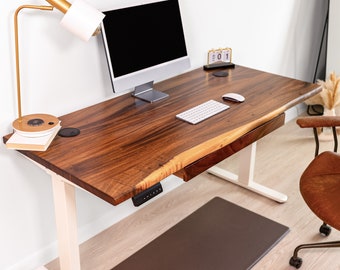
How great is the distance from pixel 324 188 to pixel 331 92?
1516 mm

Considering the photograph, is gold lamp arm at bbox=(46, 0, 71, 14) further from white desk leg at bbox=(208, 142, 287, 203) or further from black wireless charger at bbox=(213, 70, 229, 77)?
white desk leg at bbox=(208, 142, 287, 203)

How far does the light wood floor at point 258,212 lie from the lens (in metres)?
2.25

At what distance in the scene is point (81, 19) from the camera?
164 cm

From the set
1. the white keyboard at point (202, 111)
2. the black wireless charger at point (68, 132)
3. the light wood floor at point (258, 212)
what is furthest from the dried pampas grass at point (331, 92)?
the black wireless charger at point (68, 132)

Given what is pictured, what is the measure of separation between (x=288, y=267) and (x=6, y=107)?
1.45 meters

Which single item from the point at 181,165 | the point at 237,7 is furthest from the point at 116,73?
the point at 237,7

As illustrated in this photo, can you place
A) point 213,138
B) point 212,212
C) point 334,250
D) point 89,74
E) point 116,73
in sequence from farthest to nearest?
point 212,212 → point 334,250 → point 89,74 → point 116,73 → point 213,138

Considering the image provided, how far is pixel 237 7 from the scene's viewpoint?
2.83 meters

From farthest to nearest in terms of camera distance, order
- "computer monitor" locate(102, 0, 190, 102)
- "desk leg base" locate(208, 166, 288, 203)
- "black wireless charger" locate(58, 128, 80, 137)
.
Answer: "desk leg base" locate(208, 166, 288, 203), "computer monitor" locate(102, 0, 190, 102), "black wireless charger" locate(58, 128, 80, 137)

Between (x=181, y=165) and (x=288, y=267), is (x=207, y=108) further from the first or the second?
(x=288, y=267)

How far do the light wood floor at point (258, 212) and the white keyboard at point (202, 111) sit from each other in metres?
0.73

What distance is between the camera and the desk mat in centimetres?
221

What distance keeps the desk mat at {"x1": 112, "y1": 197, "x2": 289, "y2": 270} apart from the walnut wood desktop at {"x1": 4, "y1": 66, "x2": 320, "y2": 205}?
0.62m

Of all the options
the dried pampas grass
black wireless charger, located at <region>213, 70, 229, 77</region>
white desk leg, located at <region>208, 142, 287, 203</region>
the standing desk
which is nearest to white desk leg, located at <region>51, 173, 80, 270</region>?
the standing desk
